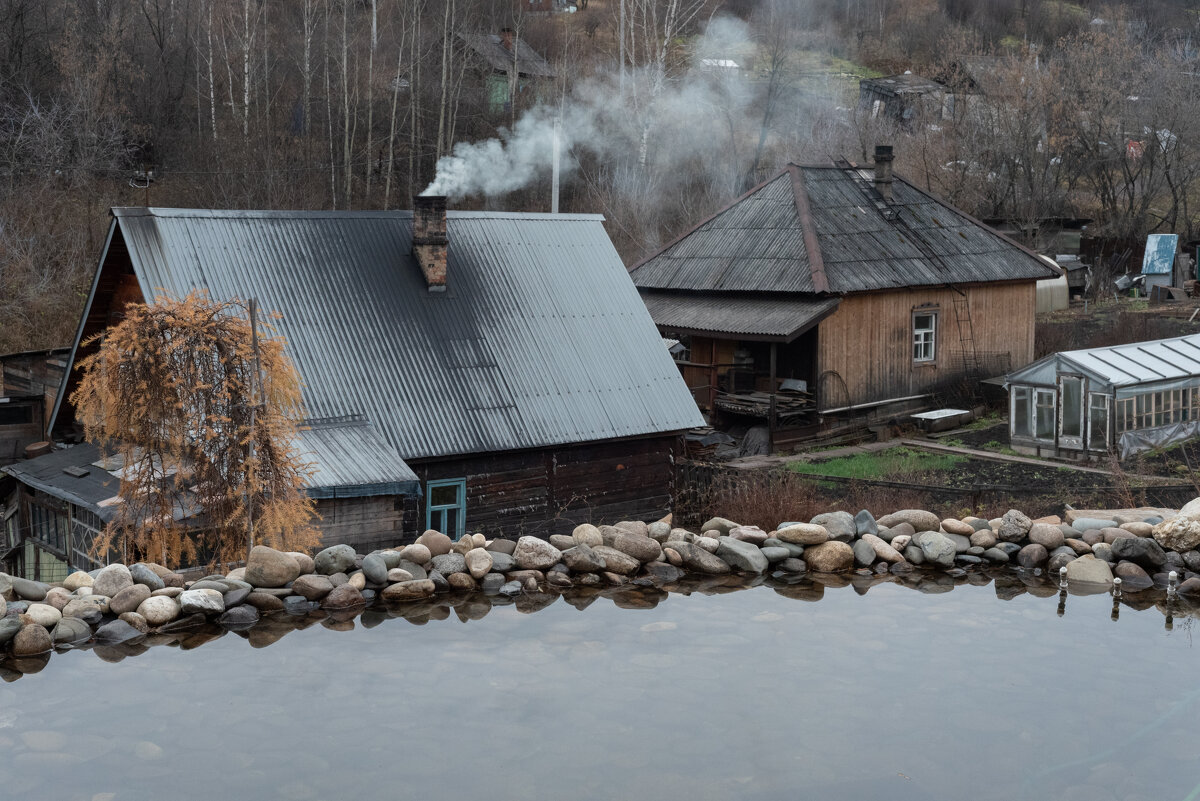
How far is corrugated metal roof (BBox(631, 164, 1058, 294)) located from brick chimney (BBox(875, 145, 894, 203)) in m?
0.29

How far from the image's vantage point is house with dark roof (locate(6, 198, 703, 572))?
47.7ft

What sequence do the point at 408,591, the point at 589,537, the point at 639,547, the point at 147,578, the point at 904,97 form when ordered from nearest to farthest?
the point at 147,578 < the point at 408,591 < the point at 639,547 < the point at 589,537 < the point at 904,97

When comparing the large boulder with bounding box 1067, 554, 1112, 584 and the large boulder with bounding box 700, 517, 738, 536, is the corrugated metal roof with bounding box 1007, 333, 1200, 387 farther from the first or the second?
the large boulder with bounding box 700, 517, 738, 536

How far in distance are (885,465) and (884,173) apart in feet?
30.4

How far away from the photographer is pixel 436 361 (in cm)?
1578

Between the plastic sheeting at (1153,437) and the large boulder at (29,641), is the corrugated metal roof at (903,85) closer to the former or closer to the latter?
the plastic sheeting at (1153,437)

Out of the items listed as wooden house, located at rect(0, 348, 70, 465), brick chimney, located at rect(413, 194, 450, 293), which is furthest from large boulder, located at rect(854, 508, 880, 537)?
wooden house, located at rect(0, 348, 70, 465)

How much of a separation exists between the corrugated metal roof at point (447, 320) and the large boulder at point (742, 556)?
600cm

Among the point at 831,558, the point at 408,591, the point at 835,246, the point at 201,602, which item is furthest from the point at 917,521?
the point at 835,246

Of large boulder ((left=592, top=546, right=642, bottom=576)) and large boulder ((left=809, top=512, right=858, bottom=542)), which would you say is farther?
large boulder ((left=809, top=512, right=858, bottom=542))

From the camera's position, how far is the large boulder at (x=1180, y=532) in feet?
31.5

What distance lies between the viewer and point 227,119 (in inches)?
1550

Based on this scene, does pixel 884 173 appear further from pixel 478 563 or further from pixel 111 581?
pixel 111 581

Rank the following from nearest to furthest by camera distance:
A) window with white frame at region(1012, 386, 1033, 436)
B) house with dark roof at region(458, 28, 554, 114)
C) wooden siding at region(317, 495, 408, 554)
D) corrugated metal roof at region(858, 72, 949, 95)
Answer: wooden siding at region(317, 495, 408, 554) → window with white frame at region(1012, 386, 1033, 436) → house with dark roof at region(458, 28, 554, 114) → corrugated metal roof at region(858, 72, 949, 95)
